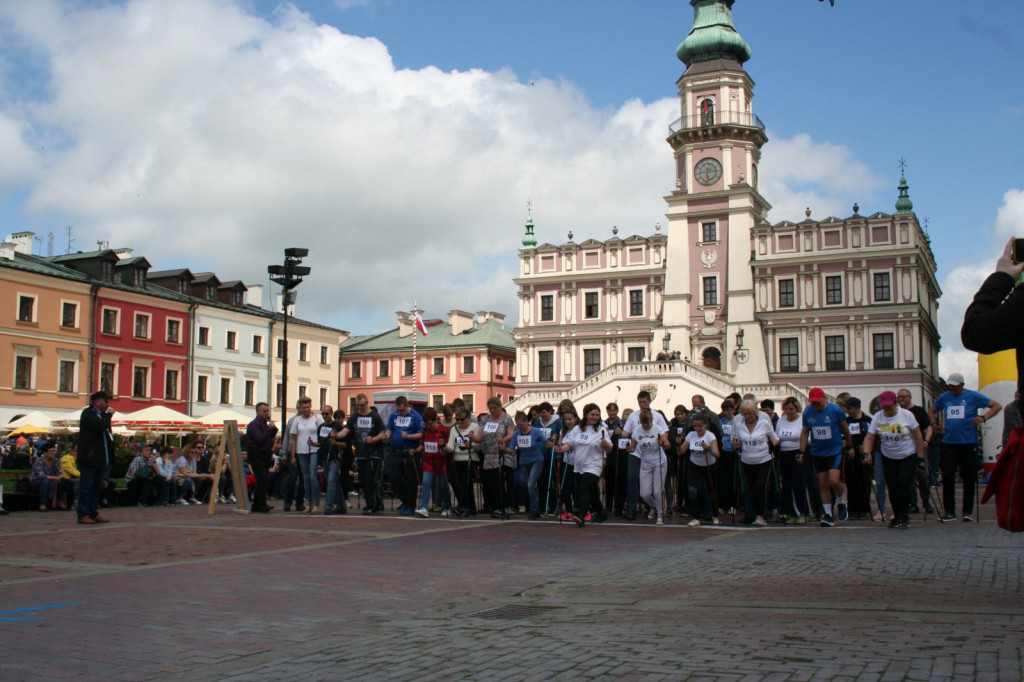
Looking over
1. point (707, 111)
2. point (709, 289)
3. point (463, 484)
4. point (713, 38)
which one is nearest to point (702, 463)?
point (463, 484)

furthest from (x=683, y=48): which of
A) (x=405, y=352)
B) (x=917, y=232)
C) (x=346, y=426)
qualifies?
(x=346, y=426)

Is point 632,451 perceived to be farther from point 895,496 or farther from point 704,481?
point 895,496

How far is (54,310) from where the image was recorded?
4725 cm

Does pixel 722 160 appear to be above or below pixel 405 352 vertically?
above

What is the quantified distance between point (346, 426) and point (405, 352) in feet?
197

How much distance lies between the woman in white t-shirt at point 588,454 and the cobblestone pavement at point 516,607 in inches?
76.5

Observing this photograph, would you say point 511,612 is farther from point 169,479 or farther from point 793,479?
point 169,479

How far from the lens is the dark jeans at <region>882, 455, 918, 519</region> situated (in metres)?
12.5

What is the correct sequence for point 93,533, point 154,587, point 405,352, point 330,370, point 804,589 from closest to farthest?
point 804,589 < point 154,587 < point 93,533 < point 330,370 < point 405,352

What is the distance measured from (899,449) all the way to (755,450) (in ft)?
6.17

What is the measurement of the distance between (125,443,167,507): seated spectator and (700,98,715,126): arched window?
1822 inches

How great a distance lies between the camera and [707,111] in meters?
59.5

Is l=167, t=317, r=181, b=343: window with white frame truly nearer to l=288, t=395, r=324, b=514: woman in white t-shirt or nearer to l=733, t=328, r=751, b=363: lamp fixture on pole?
l=733, t=328, r=751, b=363: lamp fixture on pole

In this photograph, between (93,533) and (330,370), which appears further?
(330,370)
